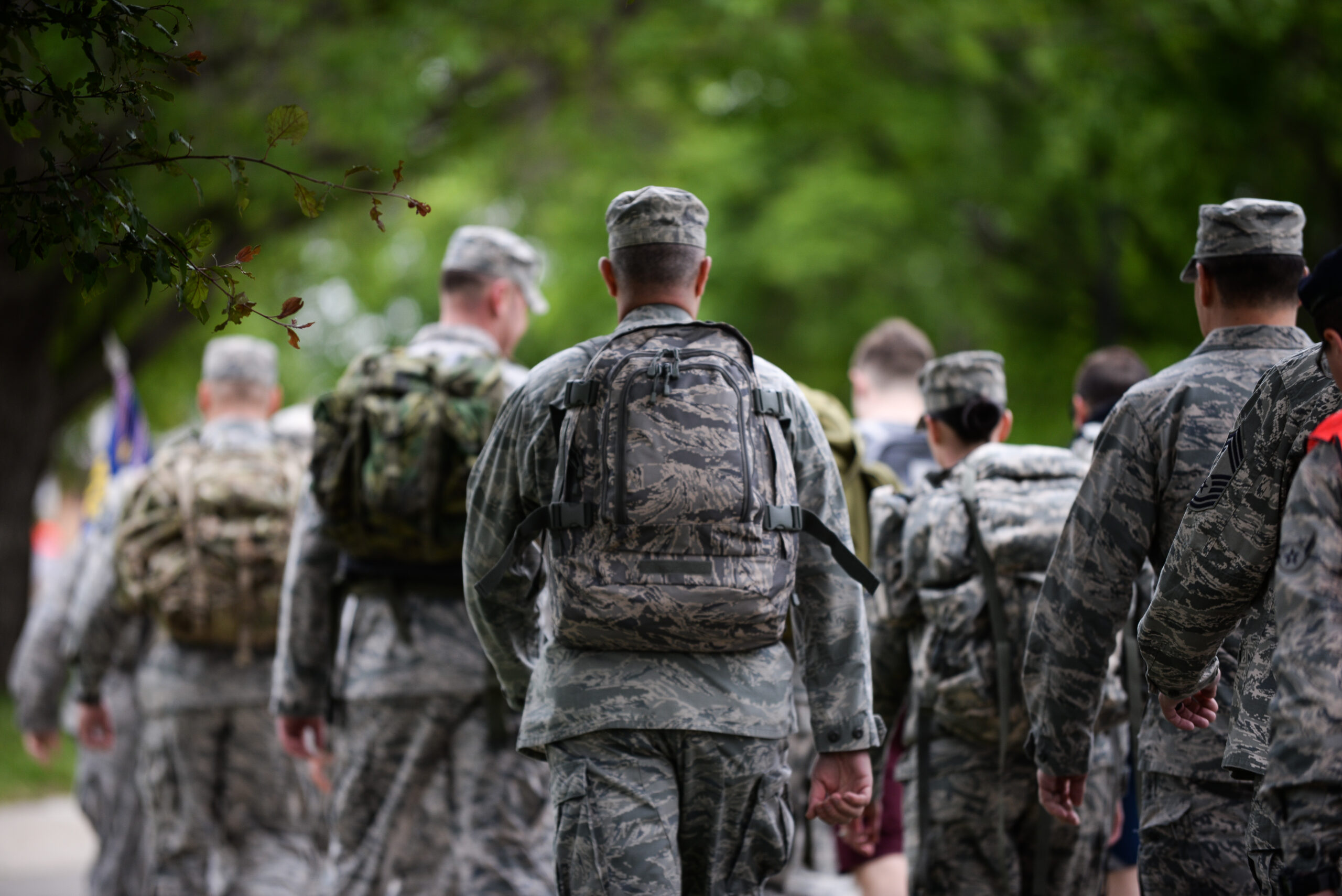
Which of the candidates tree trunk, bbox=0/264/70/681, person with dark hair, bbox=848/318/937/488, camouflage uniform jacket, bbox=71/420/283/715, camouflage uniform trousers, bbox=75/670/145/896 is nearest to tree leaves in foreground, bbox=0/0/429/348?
camouflage uniform jacket, bbox=71/420/283/715

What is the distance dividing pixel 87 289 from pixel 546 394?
1273 millimetres

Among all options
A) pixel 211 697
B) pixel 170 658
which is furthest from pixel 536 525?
pixel 170 658

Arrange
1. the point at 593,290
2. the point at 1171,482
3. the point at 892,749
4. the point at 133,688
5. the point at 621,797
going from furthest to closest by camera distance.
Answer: the point at 593,290
the point at 133,688
the point at 892,749
the point at 1171,482
the point at 621,797

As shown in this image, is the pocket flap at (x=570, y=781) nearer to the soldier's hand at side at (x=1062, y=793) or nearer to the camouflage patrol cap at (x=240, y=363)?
the soldier's hand at side at (x=1062, y=793)

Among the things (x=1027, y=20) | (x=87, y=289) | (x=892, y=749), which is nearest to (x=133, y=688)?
(x=892, y=749)

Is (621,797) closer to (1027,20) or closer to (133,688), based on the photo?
(133,688)

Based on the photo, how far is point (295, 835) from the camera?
21.7 ft

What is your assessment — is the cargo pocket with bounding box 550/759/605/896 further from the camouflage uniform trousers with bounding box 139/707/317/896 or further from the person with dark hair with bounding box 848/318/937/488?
the person with dark hair with bounding box 848/318/937/488

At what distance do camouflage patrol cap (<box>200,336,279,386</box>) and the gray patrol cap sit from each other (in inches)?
56.1

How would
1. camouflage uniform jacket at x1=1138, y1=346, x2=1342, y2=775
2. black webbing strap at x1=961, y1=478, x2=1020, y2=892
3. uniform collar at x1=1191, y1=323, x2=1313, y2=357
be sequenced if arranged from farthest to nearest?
black webbing strap at x1=961, y1=478, x2=1020, y2=892 < uniform collar at x1=1191, y1=323, x2=1313, y2=357 < camouflage uniform jacket at x1=1138, y1=346, x2=1342, y2=775

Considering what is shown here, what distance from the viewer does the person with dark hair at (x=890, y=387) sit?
6.88 meters

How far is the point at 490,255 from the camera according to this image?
5.80 m

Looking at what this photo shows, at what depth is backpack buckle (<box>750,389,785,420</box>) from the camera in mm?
3652

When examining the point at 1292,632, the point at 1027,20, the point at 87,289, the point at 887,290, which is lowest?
the point at 1292,632
